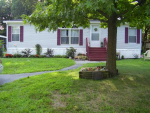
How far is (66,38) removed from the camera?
51.1 feet

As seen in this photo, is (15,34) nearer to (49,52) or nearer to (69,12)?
(49,52)

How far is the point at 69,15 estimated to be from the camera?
5273mm

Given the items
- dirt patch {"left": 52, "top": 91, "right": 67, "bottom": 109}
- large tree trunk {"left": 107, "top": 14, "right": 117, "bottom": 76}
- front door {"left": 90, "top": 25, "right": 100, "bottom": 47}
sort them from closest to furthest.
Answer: dirt patch {"left": 52, "top": 91, "right": 67, "bottom": 109} < large tree trunk {"left": 107, "top": 14, "right": 117, "bottom": 76} < front door {"left": 90, "top": 25, "right": 100, "bottom": 47}

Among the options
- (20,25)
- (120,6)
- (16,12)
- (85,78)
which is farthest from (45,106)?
(16,12)

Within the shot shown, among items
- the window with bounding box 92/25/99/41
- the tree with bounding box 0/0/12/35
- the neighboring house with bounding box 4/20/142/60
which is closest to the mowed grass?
the neighboring house with bounding box 4/20/142/60

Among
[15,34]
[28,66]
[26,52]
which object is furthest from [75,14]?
[15,34]

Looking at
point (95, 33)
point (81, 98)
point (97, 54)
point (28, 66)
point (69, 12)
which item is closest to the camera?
point (81, 98)

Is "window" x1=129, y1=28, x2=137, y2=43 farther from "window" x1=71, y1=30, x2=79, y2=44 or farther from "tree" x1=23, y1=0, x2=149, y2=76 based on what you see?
"tree" x1=23, y1=0, x2=149, y2=76

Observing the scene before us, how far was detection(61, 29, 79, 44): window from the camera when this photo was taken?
15.5 m

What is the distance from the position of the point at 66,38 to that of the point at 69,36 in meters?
0.38

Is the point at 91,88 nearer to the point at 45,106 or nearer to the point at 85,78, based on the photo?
the point at 85,78

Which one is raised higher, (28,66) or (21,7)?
(21,7)

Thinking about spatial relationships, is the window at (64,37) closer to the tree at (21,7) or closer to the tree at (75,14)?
the tree at (75,14)

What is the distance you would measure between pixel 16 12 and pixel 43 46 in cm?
2279
